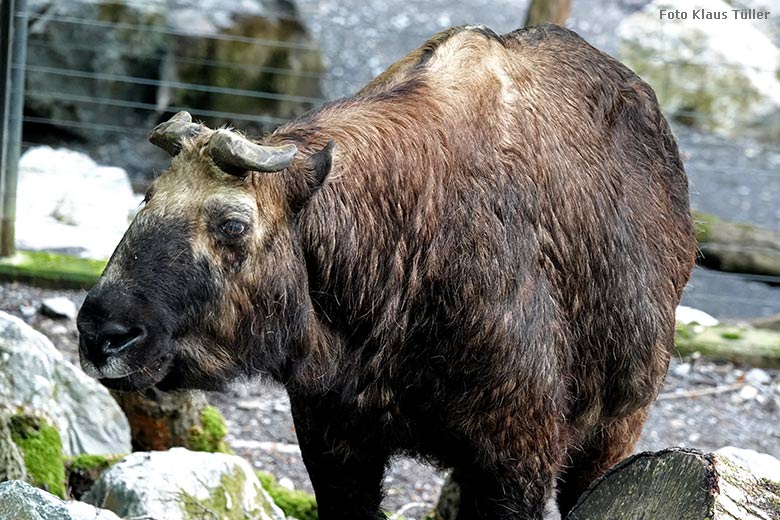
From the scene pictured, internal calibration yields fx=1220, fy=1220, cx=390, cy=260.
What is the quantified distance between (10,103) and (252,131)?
14.8 feet

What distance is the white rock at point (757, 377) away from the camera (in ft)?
25.3

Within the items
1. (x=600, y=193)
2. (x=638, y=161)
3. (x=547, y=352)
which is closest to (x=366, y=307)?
(x=547, y=352)

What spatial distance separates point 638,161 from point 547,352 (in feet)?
2.97

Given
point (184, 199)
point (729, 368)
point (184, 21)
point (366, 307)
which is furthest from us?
point (184, 21)

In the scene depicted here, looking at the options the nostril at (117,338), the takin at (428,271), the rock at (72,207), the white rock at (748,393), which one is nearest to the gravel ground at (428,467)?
the white rock at (748,393)

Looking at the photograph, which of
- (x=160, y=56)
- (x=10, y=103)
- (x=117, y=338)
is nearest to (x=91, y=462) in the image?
(x=117, y=338)

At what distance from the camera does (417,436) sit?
405 centimetres

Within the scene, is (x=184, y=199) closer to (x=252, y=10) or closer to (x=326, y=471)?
(x=326, y=471)

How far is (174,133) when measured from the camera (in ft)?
11.8

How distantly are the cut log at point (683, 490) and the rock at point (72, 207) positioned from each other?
5.94 metres

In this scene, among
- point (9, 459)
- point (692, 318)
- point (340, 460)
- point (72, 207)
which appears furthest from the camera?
point (72, 207)

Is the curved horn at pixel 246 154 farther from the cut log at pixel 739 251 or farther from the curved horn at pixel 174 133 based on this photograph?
the cut log at pixel 739 251

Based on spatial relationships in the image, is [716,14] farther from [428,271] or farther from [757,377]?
[428,271]

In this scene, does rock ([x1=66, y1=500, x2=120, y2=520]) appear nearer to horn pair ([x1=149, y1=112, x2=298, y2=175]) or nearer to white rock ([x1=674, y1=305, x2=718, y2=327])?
horn pair ([x1=149, y1=112, x2=298, y2=175])
